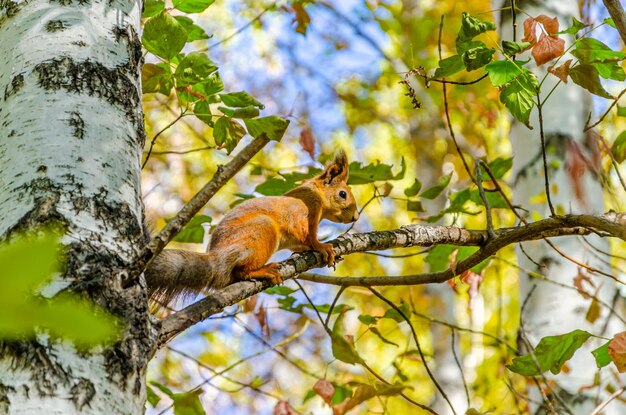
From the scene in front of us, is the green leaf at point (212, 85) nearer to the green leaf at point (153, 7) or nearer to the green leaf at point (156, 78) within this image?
the green leaf at point (156, 78)

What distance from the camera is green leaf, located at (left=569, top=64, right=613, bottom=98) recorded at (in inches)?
62.2

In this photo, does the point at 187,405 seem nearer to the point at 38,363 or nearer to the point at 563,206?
the point at 38,363

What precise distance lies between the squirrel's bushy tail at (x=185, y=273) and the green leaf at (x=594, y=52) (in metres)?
1.18

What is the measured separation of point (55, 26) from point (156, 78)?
1.55 feet

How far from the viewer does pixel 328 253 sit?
2.24 meters

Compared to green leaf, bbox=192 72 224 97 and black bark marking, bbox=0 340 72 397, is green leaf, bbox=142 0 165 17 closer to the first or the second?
green leaf, bbox=192 72 224 97

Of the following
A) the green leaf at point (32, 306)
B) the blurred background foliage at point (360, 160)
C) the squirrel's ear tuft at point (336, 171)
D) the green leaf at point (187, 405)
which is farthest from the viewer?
the blurred background foliage at point (360, 160)

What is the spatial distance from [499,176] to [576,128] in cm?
103

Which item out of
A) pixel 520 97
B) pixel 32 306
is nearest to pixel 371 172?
pixel 520 97

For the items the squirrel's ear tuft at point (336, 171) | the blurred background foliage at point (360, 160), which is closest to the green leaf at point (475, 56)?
the squirrel's ear tuft at point (336, 171)

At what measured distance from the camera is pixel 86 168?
3.74 feet

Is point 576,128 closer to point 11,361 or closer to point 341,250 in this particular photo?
point 341,250

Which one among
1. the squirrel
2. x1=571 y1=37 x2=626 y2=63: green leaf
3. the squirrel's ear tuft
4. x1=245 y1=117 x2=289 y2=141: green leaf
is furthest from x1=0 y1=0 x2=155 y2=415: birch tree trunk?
the squirrel's ear tuft

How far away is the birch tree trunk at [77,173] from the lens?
0.94 meters
